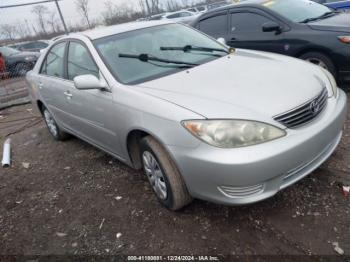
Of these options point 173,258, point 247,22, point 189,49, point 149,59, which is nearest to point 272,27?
point 247,22

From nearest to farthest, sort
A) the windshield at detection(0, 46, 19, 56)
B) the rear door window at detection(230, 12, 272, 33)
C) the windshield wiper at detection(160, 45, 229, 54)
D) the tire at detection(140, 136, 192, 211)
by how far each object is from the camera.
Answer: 1. the tire at detection(140, 136, 192, 211)
2. the windshield wiper at detection(160, 45, 229, 54)
3. the rear door window at detection(230, 12, 272, 33)
4. the windshield at detection(0, 46, 19, 56)

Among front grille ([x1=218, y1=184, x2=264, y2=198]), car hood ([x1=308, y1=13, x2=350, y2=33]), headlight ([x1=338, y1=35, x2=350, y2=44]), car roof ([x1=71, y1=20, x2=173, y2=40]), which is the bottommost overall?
front grille ([x1=218, y1=184, x2=264, y2=198])

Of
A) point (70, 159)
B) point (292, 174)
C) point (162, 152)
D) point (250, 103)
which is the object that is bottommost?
point (70, 159)

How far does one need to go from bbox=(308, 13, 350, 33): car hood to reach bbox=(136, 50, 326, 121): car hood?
1.93m

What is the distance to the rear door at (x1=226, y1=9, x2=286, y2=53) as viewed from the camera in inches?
215

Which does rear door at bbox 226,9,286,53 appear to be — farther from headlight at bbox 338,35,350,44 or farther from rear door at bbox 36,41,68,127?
rear door at bbox 36,41,68,127

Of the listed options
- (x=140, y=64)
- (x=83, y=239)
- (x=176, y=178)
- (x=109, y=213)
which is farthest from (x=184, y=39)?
(x=83, y=239)

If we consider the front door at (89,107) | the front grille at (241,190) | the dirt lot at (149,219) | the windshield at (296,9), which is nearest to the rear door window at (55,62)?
the front door at (89,107)

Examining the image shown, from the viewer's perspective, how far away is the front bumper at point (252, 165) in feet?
7.64

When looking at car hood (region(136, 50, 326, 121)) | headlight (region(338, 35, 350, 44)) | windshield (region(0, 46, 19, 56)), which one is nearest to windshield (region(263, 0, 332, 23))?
headlight (region(338, 35, 350, 44))

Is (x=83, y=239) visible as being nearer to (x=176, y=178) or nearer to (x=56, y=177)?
(x=176, y=178)

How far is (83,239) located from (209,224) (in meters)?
1.11

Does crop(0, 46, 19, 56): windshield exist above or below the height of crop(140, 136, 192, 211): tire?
below

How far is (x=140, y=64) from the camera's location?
336cm
